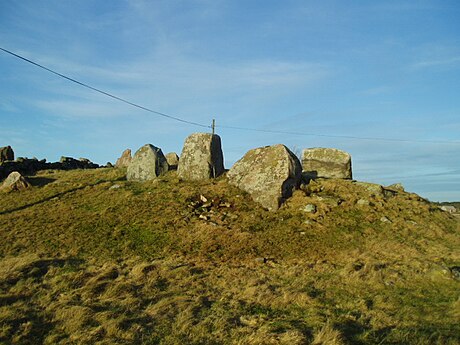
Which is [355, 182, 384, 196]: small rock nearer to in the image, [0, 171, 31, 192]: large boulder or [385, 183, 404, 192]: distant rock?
[385, 183, 404, 192]: distant rock

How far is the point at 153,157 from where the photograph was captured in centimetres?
2342

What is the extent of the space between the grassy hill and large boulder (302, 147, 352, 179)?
259 cm

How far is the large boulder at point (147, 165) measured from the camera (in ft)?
75.7

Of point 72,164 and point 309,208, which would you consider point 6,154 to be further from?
point 309,208

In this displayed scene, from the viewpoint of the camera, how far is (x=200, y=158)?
2203cm

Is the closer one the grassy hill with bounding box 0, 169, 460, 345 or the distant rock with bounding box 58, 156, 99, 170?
the grassy hill with bounding box 0, 169, 460, 345

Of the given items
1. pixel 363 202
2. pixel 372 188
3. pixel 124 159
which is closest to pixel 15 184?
pixel 124 159

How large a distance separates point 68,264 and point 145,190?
27.7ft

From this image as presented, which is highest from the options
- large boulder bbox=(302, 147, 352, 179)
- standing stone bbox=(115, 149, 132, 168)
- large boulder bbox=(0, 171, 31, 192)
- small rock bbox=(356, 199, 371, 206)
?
standing stone bbox=(115, 149, 132, 168)

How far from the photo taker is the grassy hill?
307 inches

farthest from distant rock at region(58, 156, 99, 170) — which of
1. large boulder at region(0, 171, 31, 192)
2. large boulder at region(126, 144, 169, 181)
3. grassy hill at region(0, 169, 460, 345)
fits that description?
large boulder at region(126, 144, 169, 181)

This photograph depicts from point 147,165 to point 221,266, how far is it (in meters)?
12.2

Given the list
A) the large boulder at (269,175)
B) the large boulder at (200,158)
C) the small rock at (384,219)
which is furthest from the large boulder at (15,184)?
the small rock at (384,219)

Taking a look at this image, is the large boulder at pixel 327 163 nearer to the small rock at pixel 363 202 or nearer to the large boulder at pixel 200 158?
the small rock at pixel 363 202
